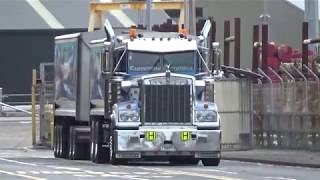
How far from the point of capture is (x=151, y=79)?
87.7 feet

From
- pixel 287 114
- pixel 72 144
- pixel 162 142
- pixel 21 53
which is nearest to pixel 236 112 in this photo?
pixel 287 114

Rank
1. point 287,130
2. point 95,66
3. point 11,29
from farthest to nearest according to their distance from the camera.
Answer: point 11,29
point 287,130
point 95,66

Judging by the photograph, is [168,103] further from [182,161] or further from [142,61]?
[182,161]

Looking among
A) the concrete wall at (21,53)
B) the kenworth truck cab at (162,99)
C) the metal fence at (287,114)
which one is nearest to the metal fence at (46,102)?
the metal fence at (287,114)

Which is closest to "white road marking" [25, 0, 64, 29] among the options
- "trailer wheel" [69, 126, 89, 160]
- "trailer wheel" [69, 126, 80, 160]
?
"trailer wheel" [69, 126, 80, 160]

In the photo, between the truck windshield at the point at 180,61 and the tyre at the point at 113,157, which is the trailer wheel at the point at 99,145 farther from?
the truck windshield at the point at 180,61

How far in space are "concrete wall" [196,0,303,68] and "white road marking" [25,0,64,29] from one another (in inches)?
526

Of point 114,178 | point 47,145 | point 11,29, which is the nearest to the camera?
point 114,178

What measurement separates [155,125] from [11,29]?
47.6 m

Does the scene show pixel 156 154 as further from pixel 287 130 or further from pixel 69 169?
pixel 287 130

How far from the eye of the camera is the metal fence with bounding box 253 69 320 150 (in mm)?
35250

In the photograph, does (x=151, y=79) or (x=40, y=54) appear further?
(x=40, y=54)

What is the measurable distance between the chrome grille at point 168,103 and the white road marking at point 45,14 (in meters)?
47.0

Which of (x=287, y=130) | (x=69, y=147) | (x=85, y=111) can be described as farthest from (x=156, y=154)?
(x=287, y=130)
